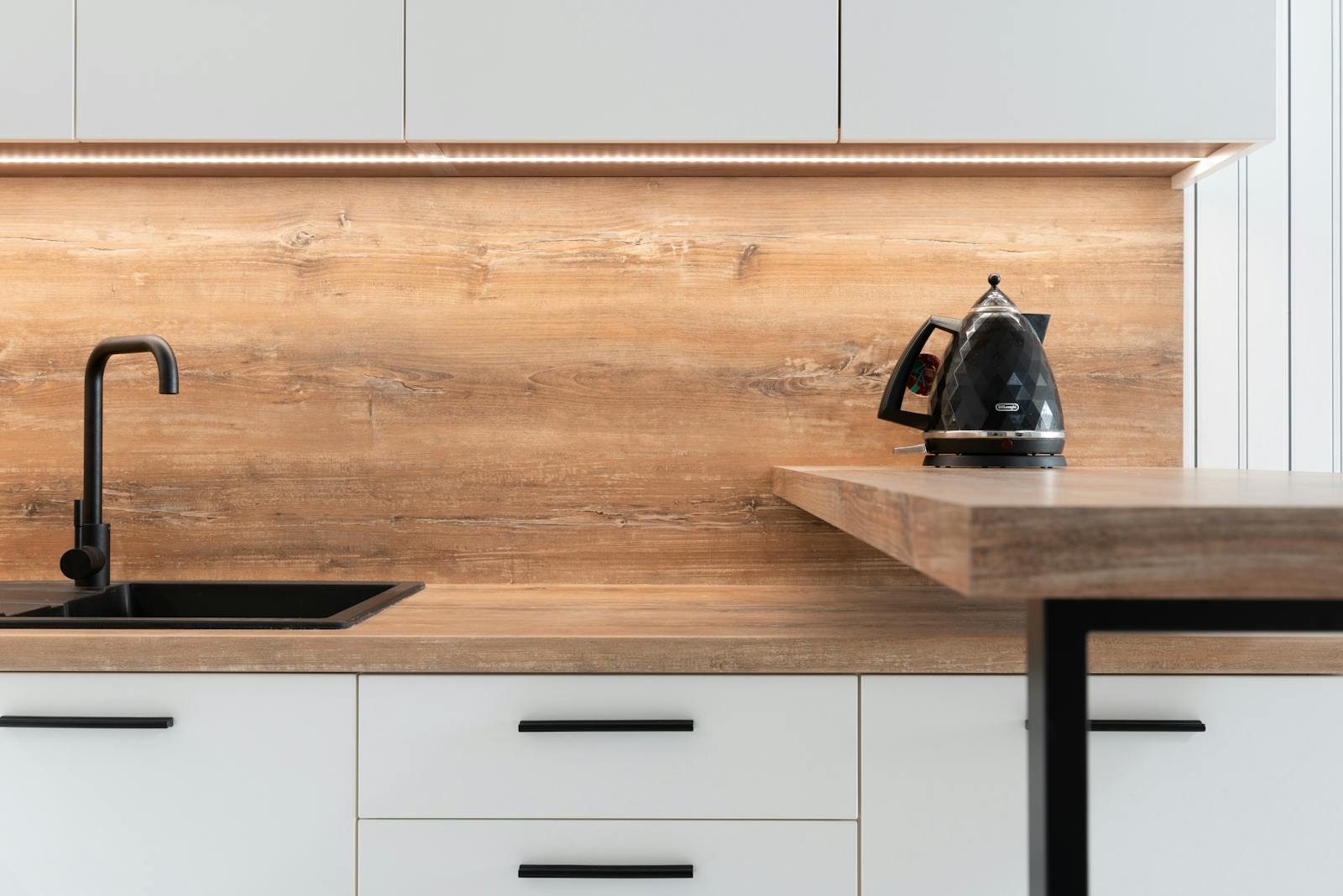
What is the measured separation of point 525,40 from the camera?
129 cm

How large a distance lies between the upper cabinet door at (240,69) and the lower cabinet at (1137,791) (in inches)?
41.2

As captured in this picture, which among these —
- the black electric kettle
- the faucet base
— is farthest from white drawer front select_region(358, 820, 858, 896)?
the faucet base

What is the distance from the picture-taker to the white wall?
60.8 inches

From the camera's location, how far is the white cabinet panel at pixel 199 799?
103 cm

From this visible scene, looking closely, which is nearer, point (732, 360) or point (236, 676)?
point (236, 676)

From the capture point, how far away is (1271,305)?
1.55 metres

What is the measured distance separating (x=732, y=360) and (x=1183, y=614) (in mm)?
1082

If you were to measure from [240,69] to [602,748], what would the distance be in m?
1.04

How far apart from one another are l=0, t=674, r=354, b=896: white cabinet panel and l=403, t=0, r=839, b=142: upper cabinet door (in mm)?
797

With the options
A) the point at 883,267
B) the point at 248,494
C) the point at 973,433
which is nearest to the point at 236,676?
the point at 248,494

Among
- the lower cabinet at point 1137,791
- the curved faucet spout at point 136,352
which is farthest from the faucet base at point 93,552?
the lower cabinet at point 1137,791

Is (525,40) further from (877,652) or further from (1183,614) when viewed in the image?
(1183,614)

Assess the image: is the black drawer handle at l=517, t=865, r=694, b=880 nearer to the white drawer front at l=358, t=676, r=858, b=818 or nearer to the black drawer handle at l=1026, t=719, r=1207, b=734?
the white drawer front at l=358, t=676, r=858, b=818

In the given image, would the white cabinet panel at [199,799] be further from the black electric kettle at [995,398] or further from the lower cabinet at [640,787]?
the black electric kettle at [995,398]
